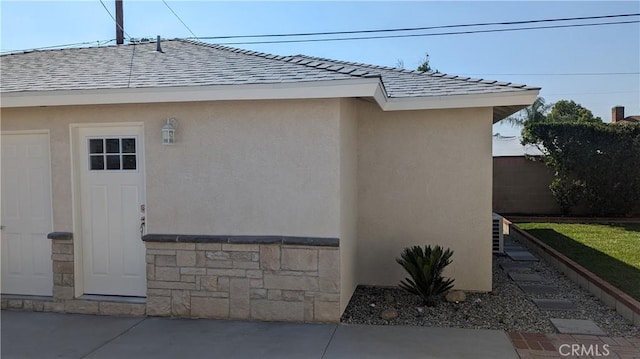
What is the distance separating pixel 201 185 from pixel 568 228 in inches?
417

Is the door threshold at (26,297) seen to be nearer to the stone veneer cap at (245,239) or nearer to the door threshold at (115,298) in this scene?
the door threshold at (115,298)

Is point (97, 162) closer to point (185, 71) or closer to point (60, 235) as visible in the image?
point (60, 235)

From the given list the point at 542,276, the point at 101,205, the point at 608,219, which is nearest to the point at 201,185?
the point at 101,205

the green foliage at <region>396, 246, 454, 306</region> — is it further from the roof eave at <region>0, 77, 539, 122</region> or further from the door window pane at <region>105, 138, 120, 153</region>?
the door window pane at <region>105, 138, 120, 153</region>

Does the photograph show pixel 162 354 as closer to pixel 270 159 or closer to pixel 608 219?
pixel 270 159

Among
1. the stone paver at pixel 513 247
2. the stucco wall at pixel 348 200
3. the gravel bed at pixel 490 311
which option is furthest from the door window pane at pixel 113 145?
the stone paver at pixel 513 247

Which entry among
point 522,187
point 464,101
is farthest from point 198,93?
point 522,187

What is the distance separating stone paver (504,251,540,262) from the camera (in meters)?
9.21

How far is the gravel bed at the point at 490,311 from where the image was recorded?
562cm

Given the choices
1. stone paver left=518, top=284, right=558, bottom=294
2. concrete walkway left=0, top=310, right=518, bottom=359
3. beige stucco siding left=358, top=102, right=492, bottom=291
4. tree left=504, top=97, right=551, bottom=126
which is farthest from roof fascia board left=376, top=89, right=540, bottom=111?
tree left=504, top=97, right=551, bottom=126

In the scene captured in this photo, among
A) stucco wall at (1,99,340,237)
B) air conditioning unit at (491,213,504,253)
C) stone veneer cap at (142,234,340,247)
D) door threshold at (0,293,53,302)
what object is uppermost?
stucco wall at (1,99,340,237)

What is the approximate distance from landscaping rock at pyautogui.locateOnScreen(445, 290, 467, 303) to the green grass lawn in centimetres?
214

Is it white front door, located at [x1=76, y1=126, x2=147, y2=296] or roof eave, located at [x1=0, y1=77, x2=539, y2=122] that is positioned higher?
roof eave, located at [x1=0, y1=77, x2=539, y2=122]

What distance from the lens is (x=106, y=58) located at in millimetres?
7688
